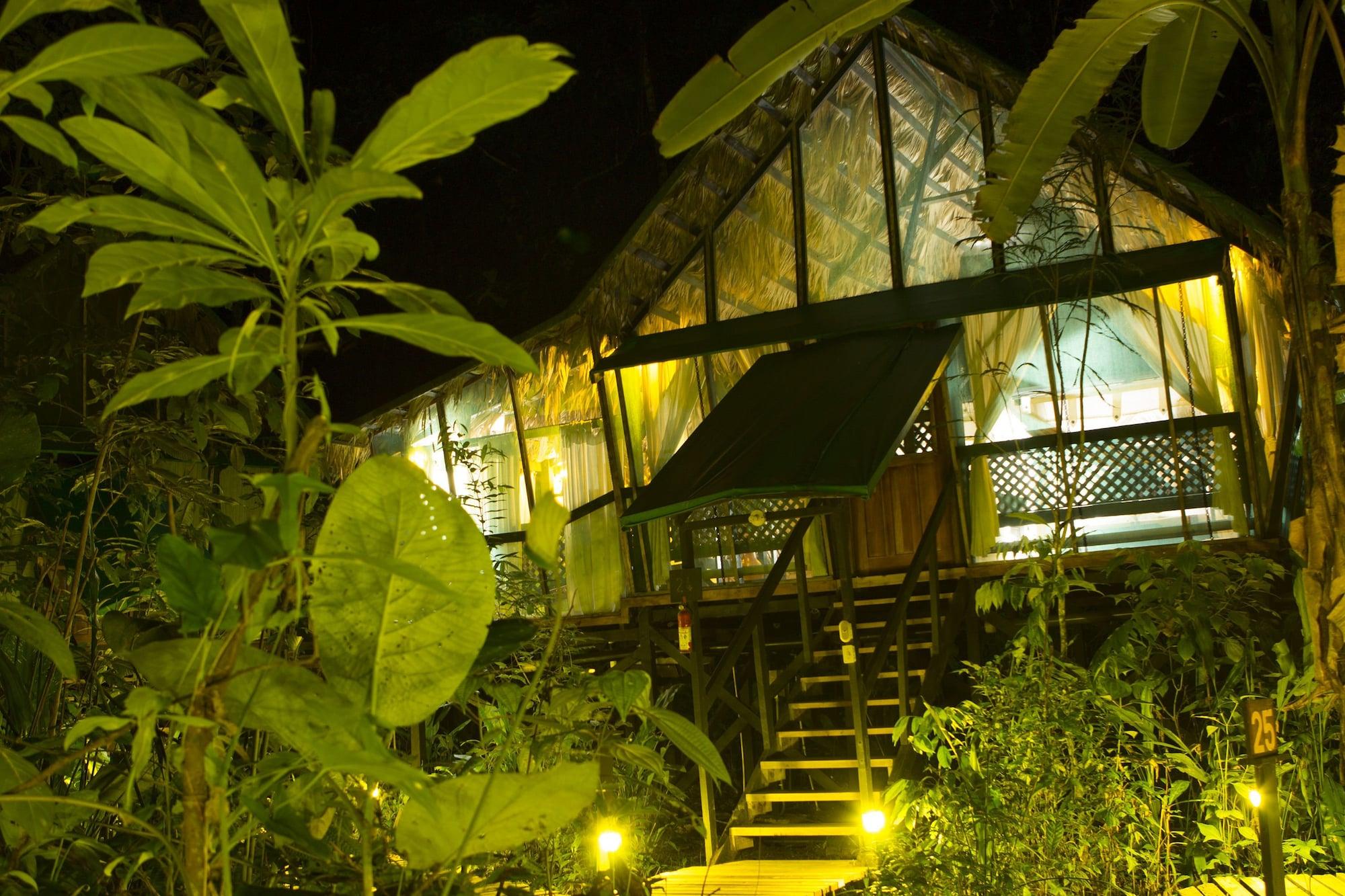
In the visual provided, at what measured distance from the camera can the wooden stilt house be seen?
6.89m

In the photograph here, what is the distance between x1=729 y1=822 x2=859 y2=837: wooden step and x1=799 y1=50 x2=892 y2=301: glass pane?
12.0 ft

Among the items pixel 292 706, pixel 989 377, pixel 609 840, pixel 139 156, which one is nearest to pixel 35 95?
pixel 139 156

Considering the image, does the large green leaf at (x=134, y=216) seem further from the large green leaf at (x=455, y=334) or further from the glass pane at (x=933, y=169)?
the glass pane at (x=933, y=169)

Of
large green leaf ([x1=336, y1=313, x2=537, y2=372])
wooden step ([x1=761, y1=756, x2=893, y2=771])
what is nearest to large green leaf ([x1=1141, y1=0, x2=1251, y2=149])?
wooden step ([x1=761, y1=756, x2=893, y2=771])

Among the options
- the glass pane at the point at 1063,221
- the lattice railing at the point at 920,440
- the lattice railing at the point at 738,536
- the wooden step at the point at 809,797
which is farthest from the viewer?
the lattice railing at the point at 738,536

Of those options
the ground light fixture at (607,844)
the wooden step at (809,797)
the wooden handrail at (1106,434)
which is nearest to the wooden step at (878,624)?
the wooden handrail at (1106,434)

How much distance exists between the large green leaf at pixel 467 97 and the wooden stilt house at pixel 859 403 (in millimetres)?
5001

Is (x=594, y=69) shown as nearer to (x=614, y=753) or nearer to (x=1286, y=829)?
(x=1286, y=829)

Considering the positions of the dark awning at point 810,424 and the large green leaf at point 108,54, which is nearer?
the large green leaf at point 108,54

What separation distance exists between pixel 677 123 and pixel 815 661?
4330 millimetres

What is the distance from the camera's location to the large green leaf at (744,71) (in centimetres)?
414

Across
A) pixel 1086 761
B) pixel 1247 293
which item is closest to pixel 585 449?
pixel 1247 293

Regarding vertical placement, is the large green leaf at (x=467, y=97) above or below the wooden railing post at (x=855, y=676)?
above

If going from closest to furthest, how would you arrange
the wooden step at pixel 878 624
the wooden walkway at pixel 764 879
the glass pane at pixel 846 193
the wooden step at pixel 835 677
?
the wooden walkway at pixel 764 879 → the wooden step at pixel 835 677 → the wooden step at pixel 878 624 → the glass pane at pixel 846 193
